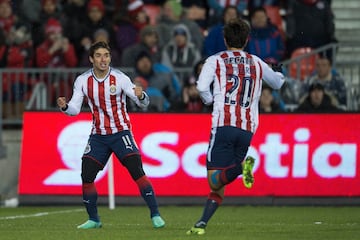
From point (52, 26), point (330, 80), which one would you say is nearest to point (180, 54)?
point (52, 26)

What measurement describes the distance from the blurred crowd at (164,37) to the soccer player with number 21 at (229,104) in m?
6.67

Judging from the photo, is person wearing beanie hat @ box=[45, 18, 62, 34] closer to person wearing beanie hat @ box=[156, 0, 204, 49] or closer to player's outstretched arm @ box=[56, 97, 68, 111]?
person wearing beanie hat @ box=[156, 0, 204, 49]

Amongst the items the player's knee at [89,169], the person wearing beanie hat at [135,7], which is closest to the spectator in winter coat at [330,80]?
the person wearing beanie hat at [135,7]

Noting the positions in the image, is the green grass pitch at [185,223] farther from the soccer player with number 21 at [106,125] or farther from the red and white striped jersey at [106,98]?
the red and white striped jersey at [106,98]

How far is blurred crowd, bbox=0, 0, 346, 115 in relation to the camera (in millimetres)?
20297

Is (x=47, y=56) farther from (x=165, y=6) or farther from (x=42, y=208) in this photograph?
(x=42, y=208)

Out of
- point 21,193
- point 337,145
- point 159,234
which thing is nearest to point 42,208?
point 21,193

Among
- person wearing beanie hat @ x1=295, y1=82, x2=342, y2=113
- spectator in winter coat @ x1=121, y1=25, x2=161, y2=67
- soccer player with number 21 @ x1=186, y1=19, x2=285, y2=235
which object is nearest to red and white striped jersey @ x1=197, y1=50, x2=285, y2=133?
soccer player with number 21 @ x1=186, y1=19, x2=285, y2=235

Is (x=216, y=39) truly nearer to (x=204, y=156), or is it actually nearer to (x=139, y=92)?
(x=204, y=156)

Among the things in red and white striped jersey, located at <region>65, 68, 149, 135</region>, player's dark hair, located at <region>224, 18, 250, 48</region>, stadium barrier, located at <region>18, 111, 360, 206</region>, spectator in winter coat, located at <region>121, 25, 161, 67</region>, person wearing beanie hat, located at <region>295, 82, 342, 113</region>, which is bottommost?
stadium barrier, located at <region>18, 111, 360, 206</region>

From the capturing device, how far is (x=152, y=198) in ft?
44.4

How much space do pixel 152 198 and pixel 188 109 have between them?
619cm

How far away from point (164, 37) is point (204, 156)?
414cm

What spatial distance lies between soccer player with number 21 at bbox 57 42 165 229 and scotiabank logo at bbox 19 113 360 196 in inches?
196
